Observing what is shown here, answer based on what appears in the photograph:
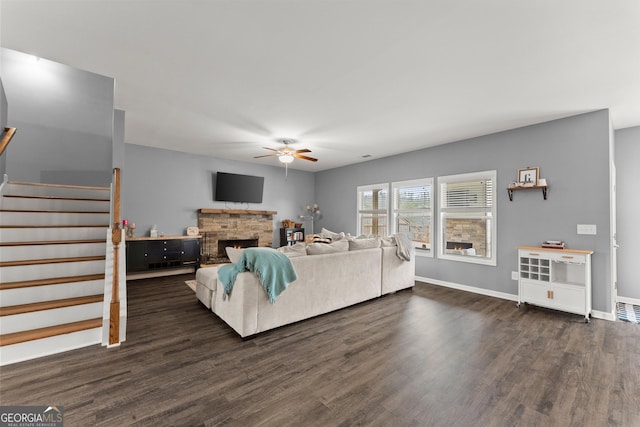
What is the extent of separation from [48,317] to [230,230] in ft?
14.6

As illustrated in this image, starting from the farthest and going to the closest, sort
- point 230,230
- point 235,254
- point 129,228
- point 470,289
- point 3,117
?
point 230,230 < point 129,228 < point 470,289 < point 3,117 < point 235,254

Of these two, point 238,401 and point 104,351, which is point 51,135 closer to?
point 104,351

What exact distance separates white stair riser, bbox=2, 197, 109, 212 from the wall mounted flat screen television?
2.64m

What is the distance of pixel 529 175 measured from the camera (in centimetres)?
416

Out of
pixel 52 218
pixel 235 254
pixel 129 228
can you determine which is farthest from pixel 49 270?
pixel 129 228

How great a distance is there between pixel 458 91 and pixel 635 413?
3.18 metres

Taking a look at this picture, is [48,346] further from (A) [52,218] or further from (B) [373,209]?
(B) [373,209]

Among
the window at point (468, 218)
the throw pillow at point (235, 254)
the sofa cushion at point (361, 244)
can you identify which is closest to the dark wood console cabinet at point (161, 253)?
the throw pillow at point (235, 254)

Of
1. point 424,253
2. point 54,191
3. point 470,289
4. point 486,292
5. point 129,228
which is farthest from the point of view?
point 424,253

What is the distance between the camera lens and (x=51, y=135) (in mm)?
4609

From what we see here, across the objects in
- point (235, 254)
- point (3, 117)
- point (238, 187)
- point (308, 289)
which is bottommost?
point (308, 289)

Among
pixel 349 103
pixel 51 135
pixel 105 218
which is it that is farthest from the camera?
pixel 51 135

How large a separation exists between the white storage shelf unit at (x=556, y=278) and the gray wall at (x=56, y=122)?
22.2 feet

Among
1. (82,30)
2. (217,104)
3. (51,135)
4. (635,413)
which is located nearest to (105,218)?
(51,135)
